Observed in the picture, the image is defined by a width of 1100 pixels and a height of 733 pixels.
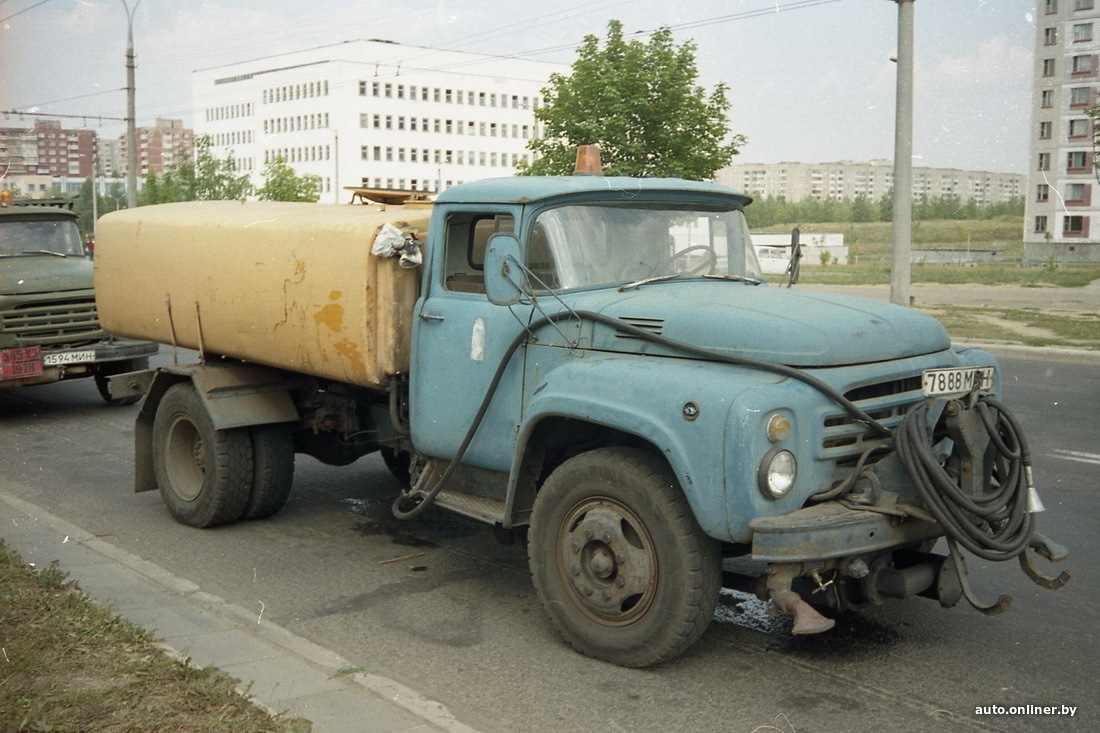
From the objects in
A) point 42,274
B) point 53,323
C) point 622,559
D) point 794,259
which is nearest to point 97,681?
point 622,559

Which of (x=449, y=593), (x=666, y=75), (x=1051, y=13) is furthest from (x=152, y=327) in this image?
(x=1051, y=13)

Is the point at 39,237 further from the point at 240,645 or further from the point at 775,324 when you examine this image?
the point at 775,324

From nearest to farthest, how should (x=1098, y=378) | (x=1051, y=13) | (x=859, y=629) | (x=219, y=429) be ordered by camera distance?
(x=859, y=629), (x=219, y=429), (x=1098, y=378), (x=1051, y=13)

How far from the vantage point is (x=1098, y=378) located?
15539 mm

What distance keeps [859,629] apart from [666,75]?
23.5 meters

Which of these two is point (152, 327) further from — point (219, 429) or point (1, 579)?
point (1, 579)

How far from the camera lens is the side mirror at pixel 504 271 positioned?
5.79 m

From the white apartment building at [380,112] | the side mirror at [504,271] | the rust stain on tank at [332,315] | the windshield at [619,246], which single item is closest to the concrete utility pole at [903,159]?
the windshield at [619,246]

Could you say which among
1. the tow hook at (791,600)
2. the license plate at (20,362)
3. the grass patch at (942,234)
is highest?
the grass patch at (942,234)

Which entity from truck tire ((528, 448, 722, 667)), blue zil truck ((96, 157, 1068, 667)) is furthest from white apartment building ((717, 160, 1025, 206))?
truck tire ((528, 448, 722, 667))

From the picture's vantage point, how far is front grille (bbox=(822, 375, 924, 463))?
15.8ft

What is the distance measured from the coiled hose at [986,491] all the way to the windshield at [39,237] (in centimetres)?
1203

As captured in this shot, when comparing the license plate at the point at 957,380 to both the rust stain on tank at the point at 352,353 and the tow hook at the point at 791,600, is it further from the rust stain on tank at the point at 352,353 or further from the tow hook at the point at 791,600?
the rust stain on tank at the point at 352,353

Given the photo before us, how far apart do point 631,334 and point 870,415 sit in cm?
113
